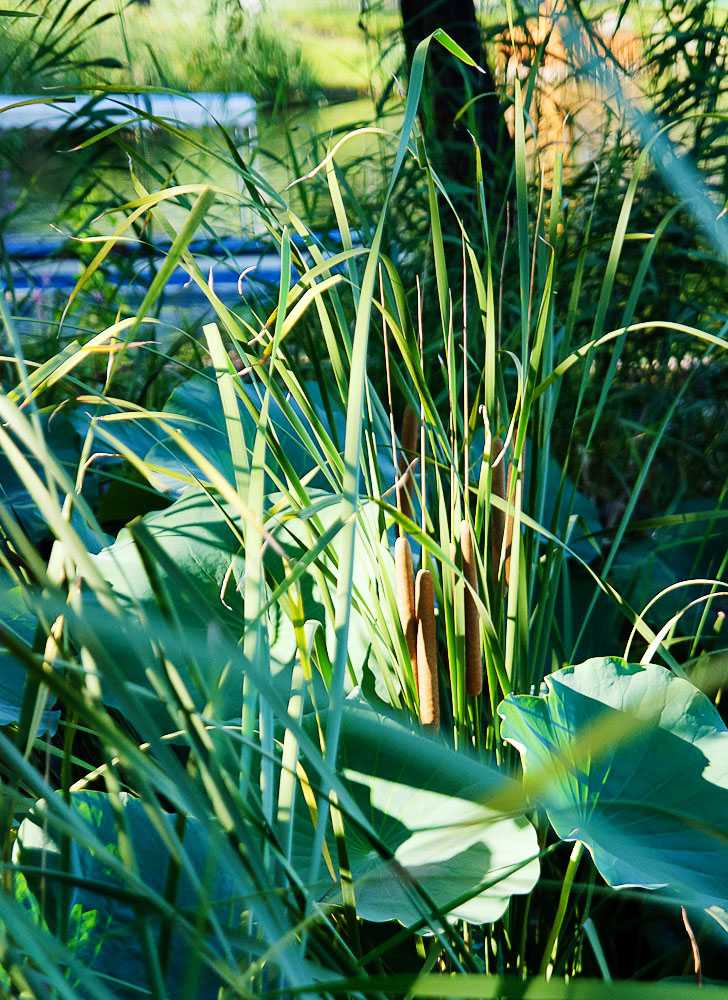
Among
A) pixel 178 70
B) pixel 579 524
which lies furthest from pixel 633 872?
pixel 178 70

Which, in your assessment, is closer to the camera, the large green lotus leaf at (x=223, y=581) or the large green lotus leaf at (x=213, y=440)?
the large green lotus leaf at (x=223, y=581)

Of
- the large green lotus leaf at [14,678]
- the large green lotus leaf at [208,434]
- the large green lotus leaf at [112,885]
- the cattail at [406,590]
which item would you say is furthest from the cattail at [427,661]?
the large green lotus leaf at [208,434]

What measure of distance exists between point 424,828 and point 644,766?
18 cm

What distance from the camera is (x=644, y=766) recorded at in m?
0.60

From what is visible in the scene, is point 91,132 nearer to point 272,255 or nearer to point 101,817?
point 272,255

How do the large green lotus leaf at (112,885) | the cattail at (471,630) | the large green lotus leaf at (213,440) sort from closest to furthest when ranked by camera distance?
the large green lotus leaf at (112,885) → the cattail at (471,630) → the large green lotus leaf at (213,440)

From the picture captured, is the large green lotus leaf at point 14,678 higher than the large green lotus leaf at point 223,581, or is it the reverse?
the large green lotus leaf at point 223,581

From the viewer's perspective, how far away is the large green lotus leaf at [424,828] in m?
0.48

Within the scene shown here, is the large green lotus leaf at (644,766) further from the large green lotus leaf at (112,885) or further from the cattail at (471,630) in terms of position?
the large green lotus leaf at (112,885)

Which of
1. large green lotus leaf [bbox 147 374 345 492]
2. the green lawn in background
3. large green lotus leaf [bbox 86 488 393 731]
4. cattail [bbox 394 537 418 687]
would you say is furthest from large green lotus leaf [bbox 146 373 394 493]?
the green lawn in background

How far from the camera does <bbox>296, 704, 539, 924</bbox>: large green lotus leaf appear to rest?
0.48m

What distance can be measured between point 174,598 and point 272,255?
1129 millimetres

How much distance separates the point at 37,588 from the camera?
1.93 feet

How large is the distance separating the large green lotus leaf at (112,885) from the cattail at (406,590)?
187 millimetres
